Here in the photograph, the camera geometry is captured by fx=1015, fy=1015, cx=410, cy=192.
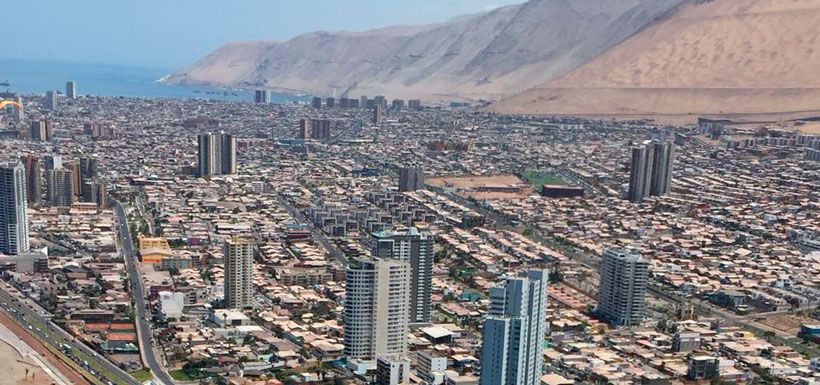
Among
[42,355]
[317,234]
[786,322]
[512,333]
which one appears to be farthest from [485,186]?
[512,333]

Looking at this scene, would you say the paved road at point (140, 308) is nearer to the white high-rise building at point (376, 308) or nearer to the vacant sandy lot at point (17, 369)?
the vacant sandy lot at point (17, 369)

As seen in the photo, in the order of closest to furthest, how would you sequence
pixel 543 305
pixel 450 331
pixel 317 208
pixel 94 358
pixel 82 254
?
pixel 543 305
pixel 94 358
pixel 450 331
pixel 82 254
pixel 317 208

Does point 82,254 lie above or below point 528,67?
below

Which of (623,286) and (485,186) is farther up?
(623,286)

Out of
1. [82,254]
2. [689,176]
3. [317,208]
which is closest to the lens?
[82,254]

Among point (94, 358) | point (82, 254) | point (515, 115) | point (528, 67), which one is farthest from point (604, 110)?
point (94, 358)

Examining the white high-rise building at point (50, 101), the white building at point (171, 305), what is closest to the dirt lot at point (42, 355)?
the white building at point (171, 305)

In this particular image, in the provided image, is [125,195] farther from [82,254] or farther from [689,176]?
[689,176]

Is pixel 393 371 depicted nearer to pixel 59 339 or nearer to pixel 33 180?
pixel 59 339
